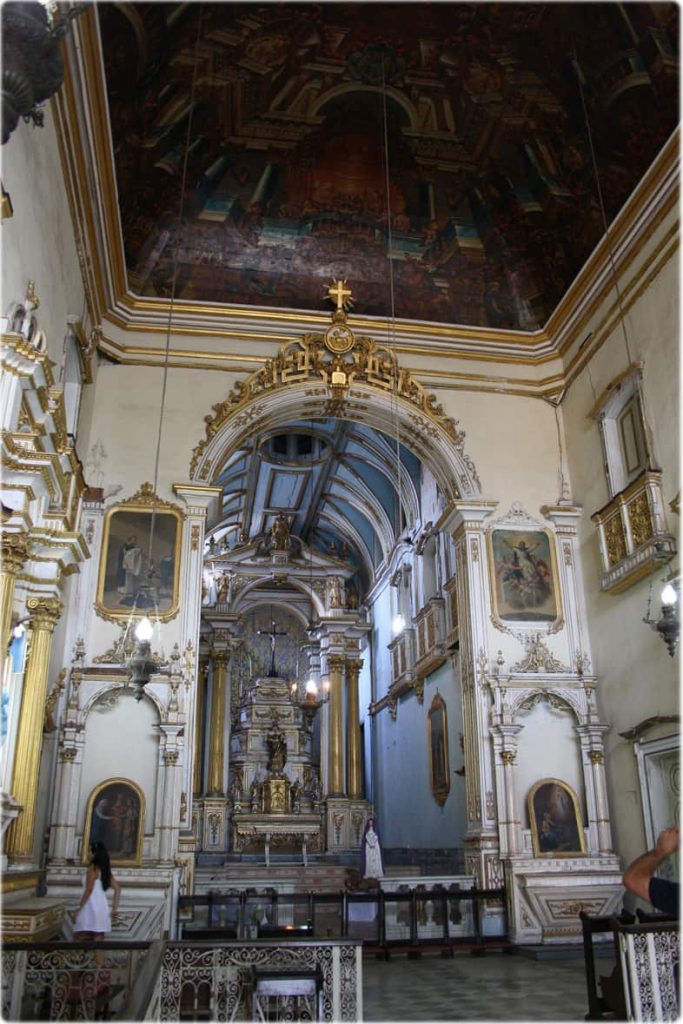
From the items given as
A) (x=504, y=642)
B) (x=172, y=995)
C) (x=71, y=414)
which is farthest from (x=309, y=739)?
(x=172, y=995)

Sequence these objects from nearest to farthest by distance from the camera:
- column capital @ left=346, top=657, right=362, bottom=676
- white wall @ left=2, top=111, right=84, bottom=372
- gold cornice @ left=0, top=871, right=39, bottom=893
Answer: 1. white wall @ left=2, top=111, right=84, bottom=372
2. gold cornice @ left=0, top=871, right=39, bottom=893
3. column capital @ left=346, top=657, right=362, bottom=676

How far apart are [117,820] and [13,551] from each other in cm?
542

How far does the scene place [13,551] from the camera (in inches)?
279

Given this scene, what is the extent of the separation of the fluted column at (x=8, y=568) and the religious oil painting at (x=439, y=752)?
1042 cm

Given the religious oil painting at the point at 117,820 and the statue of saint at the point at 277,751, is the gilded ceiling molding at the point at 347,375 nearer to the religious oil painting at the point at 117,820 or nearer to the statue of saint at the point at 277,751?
the religious oil painting at the point at 117,820

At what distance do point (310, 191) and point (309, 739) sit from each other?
14230 mm

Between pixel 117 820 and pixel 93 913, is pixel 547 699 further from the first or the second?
pixel 93 913

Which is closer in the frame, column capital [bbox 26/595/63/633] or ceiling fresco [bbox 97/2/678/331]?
column capital [bbox 26/595/63/633]

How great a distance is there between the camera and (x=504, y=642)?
42.2ft

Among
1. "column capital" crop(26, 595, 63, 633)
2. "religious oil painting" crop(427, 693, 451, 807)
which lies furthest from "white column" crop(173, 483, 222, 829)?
"religious oil painting" crop(427, 693, 451, 807)

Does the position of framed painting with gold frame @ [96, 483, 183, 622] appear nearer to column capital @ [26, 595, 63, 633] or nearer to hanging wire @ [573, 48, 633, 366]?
column capital @ [26, 595, 63, 633]

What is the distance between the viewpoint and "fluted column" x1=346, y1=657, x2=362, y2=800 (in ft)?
69.5

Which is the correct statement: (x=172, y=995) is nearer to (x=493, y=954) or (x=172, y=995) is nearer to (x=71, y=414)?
(x=493, y=954)

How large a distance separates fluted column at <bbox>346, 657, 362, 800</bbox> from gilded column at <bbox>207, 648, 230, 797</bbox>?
3.06m
